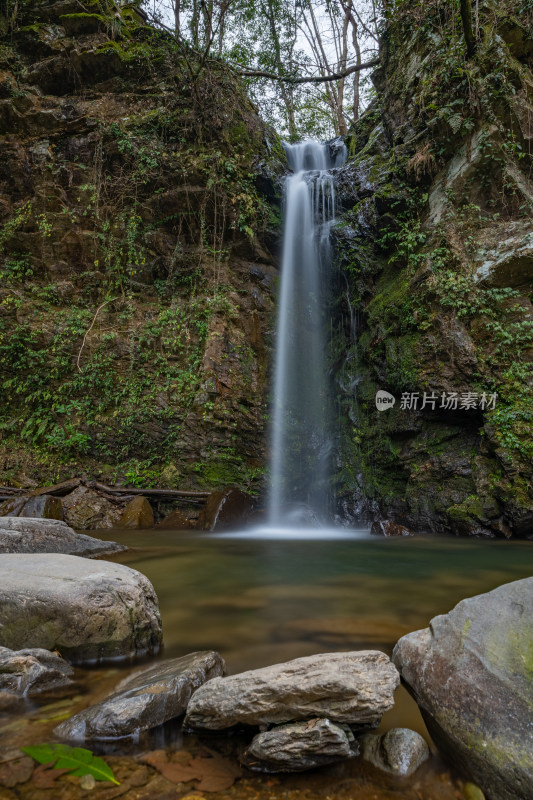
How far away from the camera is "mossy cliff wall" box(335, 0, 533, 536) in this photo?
6.64 meters

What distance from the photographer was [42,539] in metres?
4.22

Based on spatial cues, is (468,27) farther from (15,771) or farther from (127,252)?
(15,771)

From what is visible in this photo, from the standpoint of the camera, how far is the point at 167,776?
1.42 metres

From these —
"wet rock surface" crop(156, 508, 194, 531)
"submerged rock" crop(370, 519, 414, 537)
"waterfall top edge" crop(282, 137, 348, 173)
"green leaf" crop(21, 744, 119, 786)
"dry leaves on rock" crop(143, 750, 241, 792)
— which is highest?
"waterfall top edge" crop(282, 137, 348, 173)

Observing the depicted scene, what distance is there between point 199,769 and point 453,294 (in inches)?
293

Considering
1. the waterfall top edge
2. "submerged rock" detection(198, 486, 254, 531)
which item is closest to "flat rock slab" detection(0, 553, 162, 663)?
"submerged rock" detection(198, 486, 254, 531)

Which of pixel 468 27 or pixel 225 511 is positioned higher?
pixel 468 27

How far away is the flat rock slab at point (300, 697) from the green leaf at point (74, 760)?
41cm

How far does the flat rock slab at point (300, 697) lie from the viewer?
1.57 meters

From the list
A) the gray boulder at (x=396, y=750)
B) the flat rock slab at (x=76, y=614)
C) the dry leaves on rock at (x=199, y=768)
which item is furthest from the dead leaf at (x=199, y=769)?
the flat rock slab at (x=76, y=614)

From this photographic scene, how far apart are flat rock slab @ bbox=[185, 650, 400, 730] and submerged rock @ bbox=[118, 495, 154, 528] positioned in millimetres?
6343

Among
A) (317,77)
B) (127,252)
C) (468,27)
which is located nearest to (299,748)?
(468,27)

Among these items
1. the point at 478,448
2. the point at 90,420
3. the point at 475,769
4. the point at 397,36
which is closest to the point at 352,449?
the point at 478,448

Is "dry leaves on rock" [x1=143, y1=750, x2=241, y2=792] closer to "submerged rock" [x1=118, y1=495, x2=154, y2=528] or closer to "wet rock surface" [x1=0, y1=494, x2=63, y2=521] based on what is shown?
"wet rock surface" [x1=0, y1=494, x2=63, y2=521]
